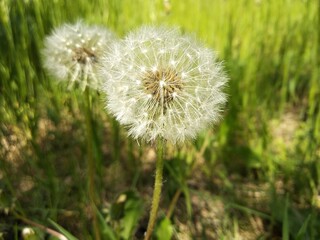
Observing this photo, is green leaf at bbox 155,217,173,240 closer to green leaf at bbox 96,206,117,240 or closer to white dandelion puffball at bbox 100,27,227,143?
green leaf at bbox 96,206,117,240

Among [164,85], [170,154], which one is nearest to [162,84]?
[164,85]

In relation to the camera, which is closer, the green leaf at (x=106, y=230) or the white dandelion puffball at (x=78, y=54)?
the green leaf at (x=106, y=230)

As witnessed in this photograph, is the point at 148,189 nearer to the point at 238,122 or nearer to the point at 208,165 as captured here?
the point at 208,165

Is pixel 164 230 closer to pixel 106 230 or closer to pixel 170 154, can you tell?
pixel 106 230

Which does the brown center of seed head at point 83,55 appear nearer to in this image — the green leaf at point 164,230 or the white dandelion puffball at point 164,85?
the white dandelion puffball at point 164,85

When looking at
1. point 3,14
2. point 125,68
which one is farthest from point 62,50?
point 3,14

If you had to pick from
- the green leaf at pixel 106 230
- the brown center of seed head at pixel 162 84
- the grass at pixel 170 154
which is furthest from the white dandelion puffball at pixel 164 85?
the green leaf at pixel 106 230
